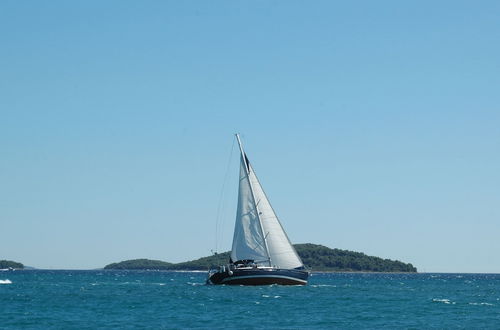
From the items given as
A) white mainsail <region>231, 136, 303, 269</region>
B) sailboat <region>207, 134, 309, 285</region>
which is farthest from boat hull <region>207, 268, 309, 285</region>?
white mainsail <region>231, 136, 303, 269</region>

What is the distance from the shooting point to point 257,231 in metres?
104

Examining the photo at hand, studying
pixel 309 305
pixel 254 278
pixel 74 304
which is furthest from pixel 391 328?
pixel 254 278

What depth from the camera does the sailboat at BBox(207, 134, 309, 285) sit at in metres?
103

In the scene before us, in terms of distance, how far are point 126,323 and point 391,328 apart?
18.2 meters

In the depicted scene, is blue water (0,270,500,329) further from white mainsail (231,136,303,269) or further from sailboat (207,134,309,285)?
white mainsail (231,136,303,269)

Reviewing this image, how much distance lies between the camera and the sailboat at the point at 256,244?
103 meters

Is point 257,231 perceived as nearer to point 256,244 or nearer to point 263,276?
point 256,244

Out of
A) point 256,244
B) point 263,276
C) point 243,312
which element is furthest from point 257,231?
point 243,312

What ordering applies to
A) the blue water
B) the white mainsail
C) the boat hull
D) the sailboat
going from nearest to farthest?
the blue water
the boat hull
the sailboat
the white mainsail

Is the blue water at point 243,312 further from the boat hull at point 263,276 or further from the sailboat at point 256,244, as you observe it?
the sailboat at point 256,244

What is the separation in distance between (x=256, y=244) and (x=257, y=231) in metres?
1.58

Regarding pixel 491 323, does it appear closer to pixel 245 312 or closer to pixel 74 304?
pixel 245 312

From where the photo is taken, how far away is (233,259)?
107 metres

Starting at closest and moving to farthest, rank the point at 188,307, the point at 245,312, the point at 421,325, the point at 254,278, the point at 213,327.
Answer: the point at 213,327 → the point at 421,325 → the point at 245,312 → the point at 188,307 → the point at 254,278
